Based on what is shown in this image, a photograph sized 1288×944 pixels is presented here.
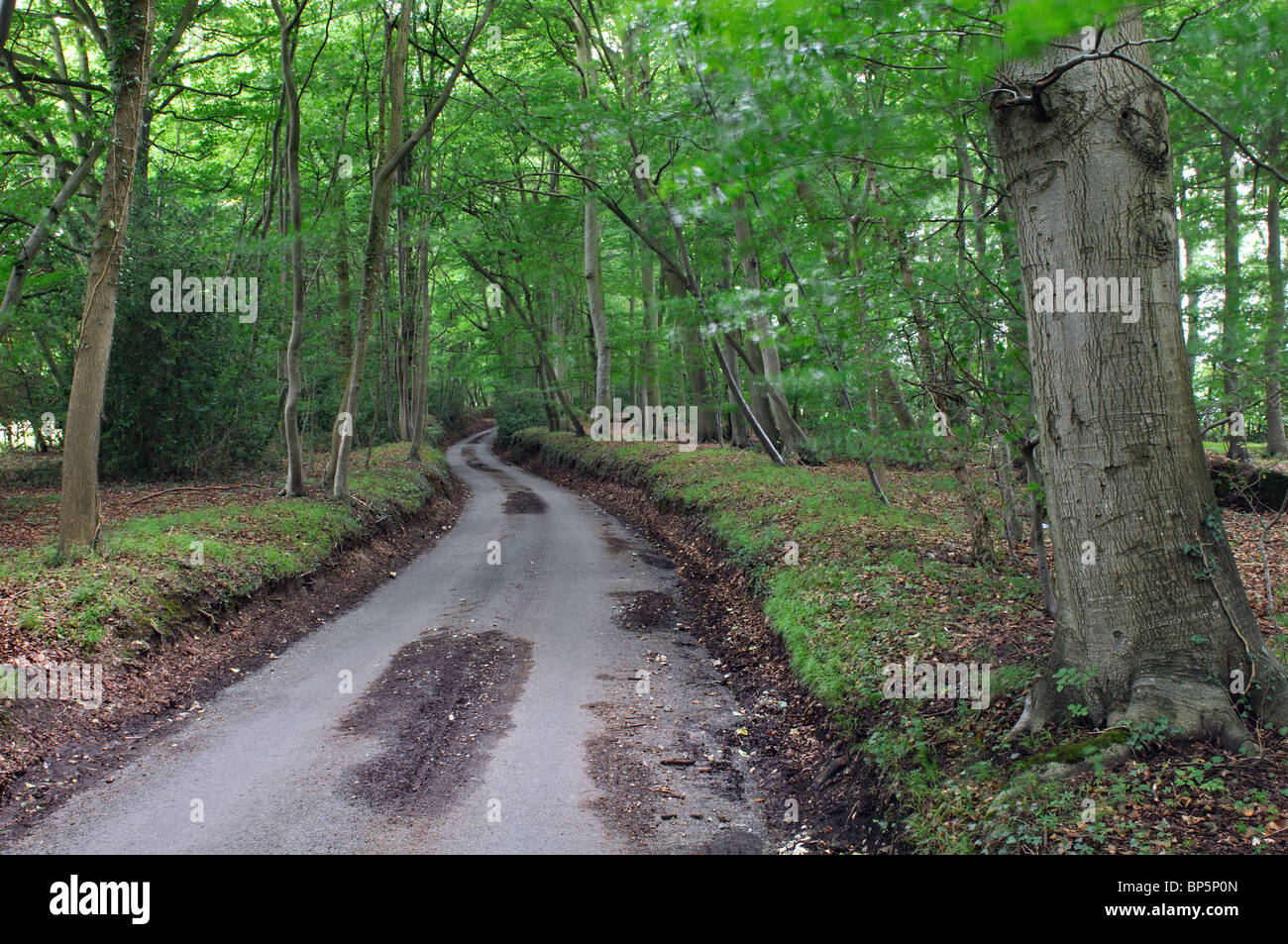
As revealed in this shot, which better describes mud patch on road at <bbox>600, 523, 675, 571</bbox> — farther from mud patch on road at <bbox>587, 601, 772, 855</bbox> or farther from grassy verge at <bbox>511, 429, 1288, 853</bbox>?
mud patch on road at <bbox>587, 601, 772, 855</bbox>

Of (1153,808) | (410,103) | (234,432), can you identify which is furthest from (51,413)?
(1153,808)

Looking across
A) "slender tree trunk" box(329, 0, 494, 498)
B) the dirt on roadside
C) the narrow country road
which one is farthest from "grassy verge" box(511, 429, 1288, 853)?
"slender tree trunk" box(329, 0, 494, 498)

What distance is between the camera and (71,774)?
512cm

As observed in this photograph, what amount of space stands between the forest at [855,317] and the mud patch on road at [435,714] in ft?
7.49

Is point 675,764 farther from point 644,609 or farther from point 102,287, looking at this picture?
point 102,287

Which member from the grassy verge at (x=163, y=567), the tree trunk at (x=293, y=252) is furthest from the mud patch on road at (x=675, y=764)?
the tree trunk at (x=293, y=252)

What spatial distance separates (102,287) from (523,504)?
12.3 metres

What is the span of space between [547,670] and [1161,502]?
5.29 meters

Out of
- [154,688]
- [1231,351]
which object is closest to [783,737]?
[1231,351]

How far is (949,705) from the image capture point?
5.00 m

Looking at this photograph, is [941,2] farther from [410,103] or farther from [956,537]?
[410,103]

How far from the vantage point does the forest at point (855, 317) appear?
3873mm

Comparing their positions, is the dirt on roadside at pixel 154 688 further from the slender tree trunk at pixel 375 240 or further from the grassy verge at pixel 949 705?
the grassy verge at pixel 949 705

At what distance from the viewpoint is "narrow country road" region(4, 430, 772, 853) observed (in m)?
4.39
